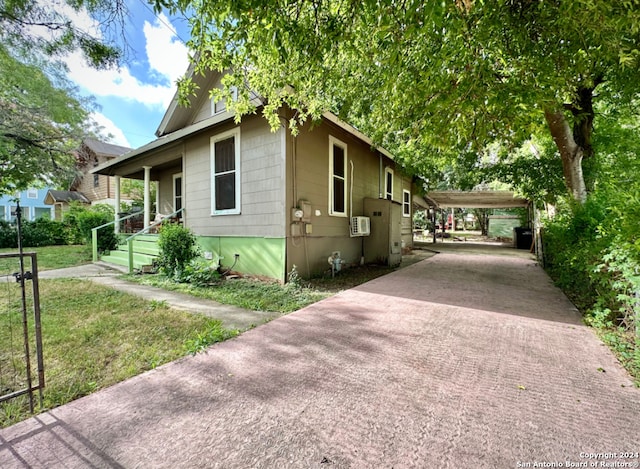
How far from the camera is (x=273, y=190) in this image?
18.0 feet

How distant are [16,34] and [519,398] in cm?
947

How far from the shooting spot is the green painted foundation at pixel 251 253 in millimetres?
5477

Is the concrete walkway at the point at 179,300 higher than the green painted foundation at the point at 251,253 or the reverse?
the reverse

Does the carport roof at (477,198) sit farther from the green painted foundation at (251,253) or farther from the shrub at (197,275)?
the shrub at (197,275)

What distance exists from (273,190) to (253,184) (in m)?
0.60

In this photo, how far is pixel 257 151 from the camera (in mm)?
5750

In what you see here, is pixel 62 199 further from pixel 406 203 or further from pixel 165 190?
pixel 406 203

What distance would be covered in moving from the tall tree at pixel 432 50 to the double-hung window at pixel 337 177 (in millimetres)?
2207

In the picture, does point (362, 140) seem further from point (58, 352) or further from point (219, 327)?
point (58, 352)

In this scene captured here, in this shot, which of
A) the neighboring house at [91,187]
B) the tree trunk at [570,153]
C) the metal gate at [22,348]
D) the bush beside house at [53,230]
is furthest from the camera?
the neighboring house at [91,187]

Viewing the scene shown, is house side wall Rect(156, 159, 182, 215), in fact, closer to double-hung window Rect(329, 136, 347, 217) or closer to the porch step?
the porch step

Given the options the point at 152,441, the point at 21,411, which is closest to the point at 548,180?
the point at 152,441

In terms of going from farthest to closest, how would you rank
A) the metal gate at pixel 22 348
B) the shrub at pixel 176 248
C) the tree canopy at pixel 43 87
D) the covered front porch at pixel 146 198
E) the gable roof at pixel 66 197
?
the gable roof at pixel 66 197, the covered front porch at pixel 146 198, the shrub at pixel 176 248, the tree canopy at pixel 43 87, the metal gate at pixel 22 348

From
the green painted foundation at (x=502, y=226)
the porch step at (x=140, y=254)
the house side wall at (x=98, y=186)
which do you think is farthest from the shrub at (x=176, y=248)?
the green painted foundation at (x=502, y=226)
